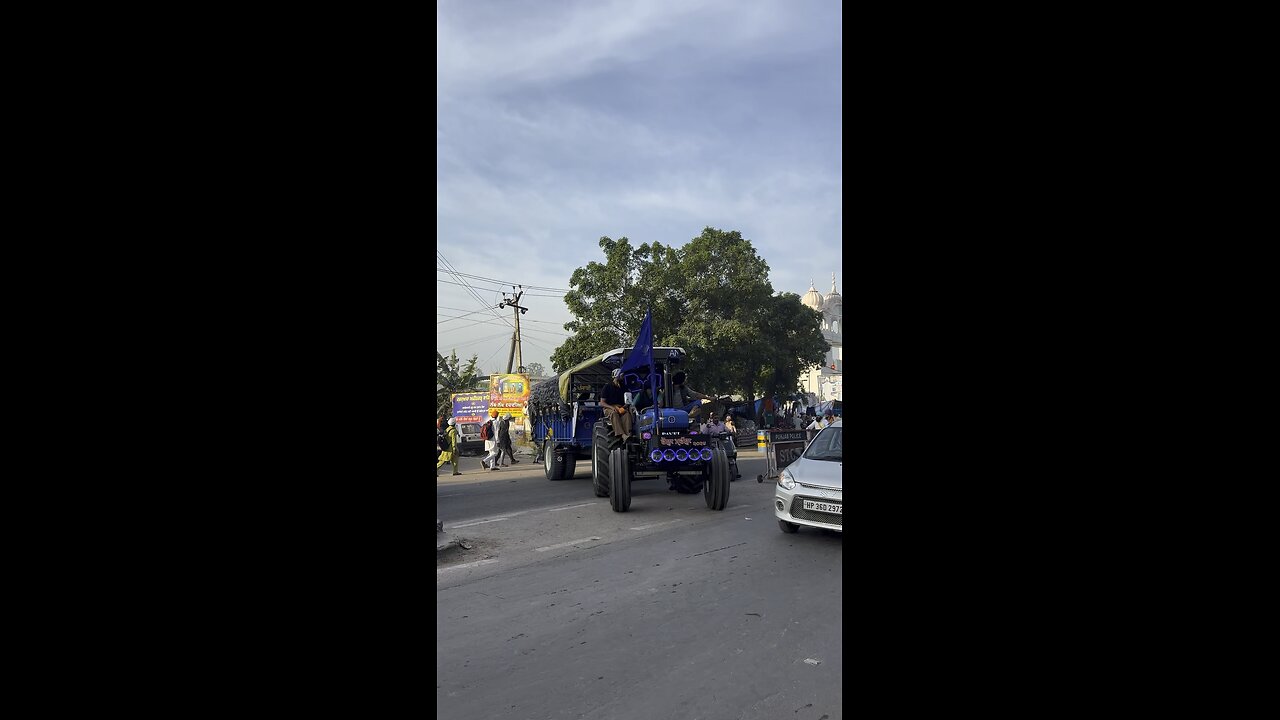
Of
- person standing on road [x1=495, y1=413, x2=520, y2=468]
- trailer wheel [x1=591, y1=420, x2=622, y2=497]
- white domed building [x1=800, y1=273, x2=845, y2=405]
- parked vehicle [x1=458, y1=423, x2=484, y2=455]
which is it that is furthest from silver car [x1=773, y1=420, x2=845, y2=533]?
white domed building [x1=800, y1=273, x2=845, y2=405]

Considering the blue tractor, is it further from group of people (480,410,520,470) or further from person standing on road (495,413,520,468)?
→ person standing on road (495,413,520,468)

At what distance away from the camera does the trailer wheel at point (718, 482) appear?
988 centimetres

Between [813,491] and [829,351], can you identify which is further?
[829,351]

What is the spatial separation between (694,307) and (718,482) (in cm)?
2072

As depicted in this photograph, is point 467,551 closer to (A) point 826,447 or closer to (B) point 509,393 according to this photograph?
(A) point 826,447

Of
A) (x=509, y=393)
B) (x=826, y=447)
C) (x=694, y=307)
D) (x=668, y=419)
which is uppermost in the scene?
(x=694, y=307)

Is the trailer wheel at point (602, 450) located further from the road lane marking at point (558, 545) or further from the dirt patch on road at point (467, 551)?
the dirt patch on road at point (467, 551)

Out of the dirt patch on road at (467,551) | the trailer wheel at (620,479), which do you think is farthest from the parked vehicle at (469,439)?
the dirt patch on road at (467,551)

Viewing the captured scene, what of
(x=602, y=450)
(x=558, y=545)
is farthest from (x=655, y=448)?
(x=558, y=545)

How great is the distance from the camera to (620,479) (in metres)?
9.70

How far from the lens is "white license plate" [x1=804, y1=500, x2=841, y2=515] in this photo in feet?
23.1
